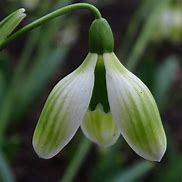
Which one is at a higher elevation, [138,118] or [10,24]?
[10,24]

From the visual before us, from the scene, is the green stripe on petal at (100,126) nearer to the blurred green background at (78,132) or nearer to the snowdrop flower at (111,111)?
the snowdrop flower at (111,111)

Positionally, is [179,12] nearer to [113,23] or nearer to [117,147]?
[117,147]

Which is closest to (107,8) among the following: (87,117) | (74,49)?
(74,49)

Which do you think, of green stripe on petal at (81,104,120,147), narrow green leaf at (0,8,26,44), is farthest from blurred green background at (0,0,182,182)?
narrow green leaf at (0,8,26,44)

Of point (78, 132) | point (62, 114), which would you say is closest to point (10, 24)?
point (62, 114)

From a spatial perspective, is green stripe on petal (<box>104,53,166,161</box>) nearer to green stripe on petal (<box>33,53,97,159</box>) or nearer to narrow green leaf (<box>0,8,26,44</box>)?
green stripe on petal (<box>33,53,97,159</box>)

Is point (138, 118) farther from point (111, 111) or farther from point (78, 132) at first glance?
point (78, 132)

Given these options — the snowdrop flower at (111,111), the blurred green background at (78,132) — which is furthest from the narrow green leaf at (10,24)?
the blurred green background at (78,132)
